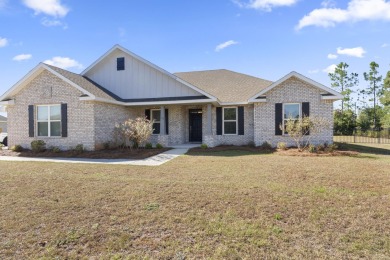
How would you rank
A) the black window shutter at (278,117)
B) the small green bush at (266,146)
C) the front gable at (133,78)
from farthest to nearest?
the front gable at (133,78) → the black window shutter at (278,117) → the small green bush at (266,146)

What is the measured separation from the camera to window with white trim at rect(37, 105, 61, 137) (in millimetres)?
14319

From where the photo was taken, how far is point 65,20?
13.5 metres

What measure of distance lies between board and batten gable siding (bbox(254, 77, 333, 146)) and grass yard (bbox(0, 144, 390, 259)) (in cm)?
689

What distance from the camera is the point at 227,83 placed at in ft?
65.4

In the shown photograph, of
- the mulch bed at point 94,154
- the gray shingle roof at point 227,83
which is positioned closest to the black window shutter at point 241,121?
the gray shingle roof at point 227,83

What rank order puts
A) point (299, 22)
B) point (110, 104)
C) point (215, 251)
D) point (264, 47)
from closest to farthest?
point (215, 251) → point (299, 22) → point (110, 104) → point (264, 47)

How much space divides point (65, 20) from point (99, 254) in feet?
45.6

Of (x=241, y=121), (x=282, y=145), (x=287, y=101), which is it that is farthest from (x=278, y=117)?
(x=241, y=121)

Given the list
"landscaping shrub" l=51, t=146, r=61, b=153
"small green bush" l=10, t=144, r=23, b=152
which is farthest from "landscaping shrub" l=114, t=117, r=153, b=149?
"small green bush" l=10, t=144, r=23, b=152

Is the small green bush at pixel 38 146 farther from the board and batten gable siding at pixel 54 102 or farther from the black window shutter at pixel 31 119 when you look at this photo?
the black window shutter at pixel 31 119

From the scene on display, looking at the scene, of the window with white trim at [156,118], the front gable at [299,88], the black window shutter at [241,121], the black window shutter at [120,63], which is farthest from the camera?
the window with white trim at [156,118]

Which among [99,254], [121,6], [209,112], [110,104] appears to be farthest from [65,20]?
[99,254]

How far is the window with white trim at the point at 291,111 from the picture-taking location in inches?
573

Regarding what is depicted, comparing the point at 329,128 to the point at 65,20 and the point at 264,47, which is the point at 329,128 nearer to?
the point at 264,47
